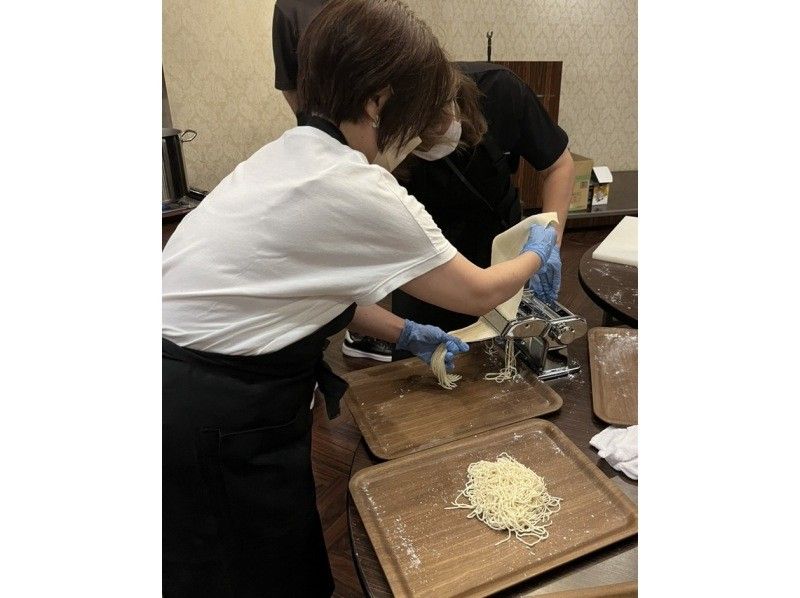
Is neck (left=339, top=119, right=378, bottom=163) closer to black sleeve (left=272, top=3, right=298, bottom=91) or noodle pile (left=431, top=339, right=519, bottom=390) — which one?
noodle pile (left=431, top=339, right=519, bottom=390)

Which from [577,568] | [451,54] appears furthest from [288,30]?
[577,568]

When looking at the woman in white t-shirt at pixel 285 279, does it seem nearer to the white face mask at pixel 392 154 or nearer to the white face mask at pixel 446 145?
the white face mask at pixel 392 154

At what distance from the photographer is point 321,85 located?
116 cm

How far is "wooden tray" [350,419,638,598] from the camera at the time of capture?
38.6 inches

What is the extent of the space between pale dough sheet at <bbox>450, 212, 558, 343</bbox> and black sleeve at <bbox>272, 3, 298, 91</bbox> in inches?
60.6

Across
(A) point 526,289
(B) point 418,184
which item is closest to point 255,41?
(B) point 418,184

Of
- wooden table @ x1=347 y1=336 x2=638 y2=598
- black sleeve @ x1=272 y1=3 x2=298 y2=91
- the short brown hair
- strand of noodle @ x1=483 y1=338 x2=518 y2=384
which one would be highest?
black sleeve @ x1=272 y1=3 x2=298 y2=91

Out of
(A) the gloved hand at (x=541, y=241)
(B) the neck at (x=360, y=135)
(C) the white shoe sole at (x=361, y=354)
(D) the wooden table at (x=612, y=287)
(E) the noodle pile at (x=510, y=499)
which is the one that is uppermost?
(B) the neck at (x=360, y=135)

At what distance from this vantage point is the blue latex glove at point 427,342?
149 cm

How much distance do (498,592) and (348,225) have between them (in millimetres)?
660

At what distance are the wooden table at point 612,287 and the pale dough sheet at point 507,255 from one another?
343 millimetres

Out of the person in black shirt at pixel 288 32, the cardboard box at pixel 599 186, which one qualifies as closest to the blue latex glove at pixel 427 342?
the person in black shirt at pixel 288 32

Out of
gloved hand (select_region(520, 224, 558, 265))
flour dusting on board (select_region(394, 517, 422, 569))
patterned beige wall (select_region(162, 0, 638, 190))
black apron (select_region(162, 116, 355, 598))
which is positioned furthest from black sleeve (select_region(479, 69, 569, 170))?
patterned beige wall (select_region(162, 0, 638, 190))
